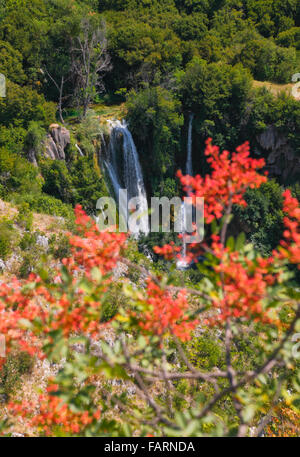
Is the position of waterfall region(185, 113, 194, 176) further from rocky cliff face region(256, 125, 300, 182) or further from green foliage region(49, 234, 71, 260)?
green foliage region(49, 234, 71, 260)

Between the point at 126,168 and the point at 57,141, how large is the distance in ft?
11.7

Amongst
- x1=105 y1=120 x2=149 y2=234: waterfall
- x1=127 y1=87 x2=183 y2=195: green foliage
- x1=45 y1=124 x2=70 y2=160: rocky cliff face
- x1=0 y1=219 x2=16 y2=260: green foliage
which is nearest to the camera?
x1=0 y1=219 x2=16 y2=260: green foliage

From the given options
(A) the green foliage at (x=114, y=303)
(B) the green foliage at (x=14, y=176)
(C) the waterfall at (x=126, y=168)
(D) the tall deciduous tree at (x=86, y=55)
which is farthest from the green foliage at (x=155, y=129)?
(A) the green foliage at (x=114, y=303)

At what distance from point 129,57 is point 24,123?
955cm

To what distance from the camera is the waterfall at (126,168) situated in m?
15.5

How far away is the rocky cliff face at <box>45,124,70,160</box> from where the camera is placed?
45.5 feet

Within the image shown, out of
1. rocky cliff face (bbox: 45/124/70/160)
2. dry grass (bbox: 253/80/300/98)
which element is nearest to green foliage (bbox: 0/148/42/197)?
rocky cliff face (bbox: 45/124/70/160)

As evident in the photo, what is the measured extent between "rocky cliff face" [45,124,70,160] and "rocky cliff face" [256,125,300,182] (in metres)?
10.6

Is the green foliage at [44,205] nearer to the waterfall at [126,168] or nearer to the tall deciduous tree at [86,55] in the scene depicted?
the waterfall at [126,168]

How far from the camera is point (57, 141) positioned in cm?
1421

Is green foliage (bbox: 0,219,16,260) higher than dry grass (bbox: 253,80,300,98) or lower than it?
lower
